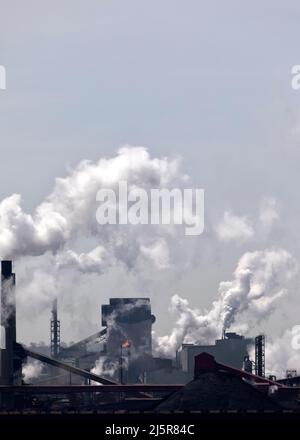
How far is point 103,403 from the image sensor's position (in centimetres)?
19762

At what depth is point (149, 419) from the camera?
450 feet

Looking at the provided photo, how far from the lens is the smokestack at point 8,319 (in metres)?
190

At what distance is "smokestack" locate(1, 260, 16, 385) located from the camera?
624 feet

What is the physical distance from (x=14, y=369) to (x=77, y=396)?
40.1ft

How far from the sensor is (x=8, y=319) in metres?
193

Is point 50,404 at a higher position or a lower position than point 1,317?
lower
